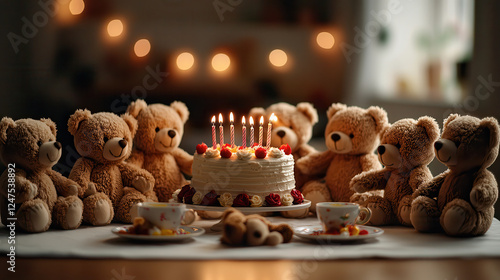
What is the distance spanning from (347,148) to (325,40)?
3.00 feet

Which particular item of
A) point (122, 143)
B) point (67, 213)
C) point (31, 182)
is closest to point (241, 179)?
point (122, 143)

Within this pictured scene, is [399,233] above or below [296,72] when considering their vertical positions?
below

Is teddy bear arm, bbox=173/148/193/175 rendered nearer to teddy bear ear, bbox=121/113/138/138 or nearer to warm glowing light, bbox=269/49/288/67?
teddy bear ear, bbox=121/113/138/138

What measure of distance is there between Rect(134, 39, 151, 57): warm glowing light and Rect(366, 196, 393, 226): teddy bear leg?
1407mm

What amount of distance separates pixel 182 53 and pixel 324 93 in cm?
76

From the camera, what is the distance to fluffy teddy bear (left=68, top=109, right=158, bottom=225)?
2.15 meters

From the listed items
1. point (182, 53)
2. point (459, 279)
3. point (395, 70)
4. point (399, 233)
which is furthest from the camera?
point (395, 70)

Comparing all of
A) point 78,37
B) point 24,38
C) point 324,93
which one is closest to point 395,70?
point 324,93

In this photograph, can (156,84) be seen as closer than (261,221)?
No

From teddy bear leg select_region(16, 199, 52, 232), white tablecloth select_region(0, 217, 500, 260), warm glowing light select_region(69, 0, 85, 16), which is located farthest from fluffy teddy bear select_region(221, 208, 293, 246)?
warm glowing light select_region(69, 0, 85, 16)

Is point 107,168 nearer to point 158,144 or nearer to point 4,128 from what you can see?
point 158,144

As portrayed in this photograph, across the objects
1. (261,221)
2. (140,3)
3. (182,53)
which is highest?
(140,3)

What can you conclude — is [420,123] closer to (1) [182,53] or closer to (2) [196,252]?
(2) [196,252]

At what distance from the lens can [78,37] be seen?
2898 mm
